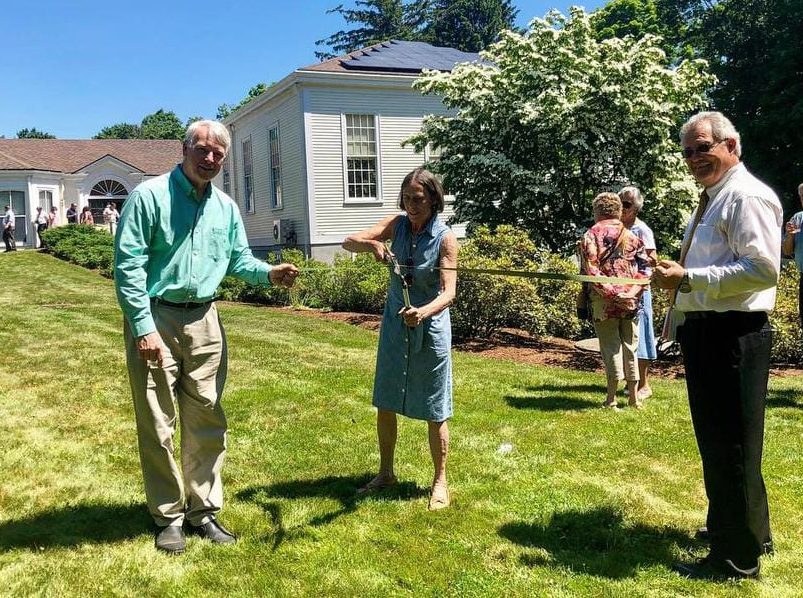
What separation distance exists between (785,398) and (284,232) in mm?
14560

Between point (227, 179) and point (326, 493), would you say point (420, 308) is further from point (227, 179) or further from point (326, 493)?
point (227, 179)

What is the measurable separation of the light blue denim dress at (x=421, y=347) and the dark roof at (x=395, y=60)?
1485 cm

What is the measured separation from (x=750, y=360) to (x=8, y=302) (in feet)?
48.1

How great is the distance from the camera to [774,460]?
4910 mm

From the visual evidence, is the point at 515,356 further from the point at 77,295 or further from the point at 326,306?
the point at 77,295

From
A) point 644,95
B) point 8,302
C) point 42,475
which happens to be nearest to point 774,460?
point 42,475

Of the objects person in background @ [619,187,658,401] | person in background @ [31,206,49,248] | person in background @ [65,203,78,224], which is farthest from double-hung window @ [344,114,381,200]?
person in background @ [65,203,78,224]

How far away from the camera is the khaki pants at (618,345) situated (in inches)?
238

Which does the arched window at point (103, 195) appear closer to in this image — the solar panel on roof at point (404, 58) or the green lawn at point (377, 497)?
the solar panel on roof at point (404, 58)

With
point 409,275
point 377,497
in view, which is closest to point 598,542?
point 377,497

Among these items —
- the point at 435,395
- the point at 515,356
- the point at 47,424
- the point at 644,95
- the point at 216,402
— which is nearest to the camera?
the point at 216,402

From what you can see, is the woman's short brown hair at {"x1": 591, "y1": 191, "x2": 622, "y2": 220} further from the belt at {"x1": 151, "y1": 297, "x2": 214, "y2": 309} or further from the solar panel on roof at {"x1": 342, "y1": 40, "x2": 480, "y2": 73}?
the solar panel on roof at {"x1": 342, "y1": 40, "x2": 480, "y2": 73}

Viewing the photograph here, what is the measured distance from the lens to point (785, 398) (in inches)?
267

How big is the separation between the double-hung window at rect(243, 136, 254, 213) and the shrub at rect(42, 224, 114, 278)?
179 inches
